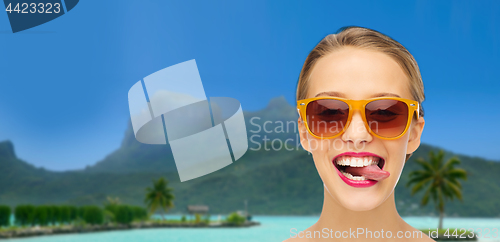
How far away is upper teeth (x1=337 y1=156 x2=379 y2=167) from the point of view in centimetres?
232

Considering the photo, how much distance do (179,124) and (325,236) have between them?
452 feet

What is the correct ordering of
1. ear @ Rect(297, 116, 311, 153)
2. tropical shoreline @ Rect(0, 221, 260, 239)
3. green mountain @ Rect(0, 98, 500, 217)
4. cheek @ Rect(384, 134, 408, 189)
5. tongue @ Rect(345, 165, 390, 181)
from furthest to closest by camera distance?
green mountain @ Rect(0, 98, 500, 217), tropical shoreline @ Rect(0, 221, 260, 239), ear @ Rect(297, 116, 311, 153), cheek @ Rect(384, 134, 408, 189), tongue @ Rect(345, 165, 390, 181)

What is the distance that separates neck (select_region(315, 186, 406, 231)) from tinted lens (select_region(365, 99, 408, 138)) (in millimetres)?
436

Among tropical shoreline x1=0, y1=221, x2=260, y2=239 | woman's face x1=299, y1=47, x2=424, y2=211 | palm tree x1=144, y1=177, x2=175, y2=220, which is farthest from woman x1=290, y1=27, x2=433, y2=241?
palm tree x1=144, y1=177, x2=175, y2=220

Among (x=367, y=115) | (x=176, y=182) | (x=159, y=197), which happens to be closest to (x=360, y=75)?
(x=367, y=115)

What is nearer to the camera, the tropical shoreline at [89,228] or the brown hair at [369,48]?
the brown hair at [369,48]

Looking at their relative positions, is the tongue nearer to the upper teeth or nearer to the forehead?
the upper teeth

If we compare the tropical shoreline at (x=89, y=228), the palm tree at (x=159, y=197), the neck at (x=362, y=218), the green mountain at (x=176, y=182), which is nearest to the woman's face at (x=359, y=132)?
the neck at (x=362, y=218)

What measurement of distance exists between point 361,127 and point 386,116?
181 mm

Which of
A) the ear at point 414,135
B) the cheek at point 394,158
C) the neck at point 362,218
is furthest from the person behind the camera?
the ear at point 414,135

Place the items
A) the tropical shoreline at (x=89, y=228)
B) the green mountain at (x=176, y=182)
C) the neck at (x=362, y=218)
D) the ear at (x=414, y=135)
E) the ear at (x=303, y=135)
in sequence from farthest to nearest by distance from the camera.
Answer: the green mountain at (x=176, y=182), the tropical shoreline at (x=89, y=228), the ear at (x=303, y=135), the ear at (x=414, y=135), the neck at (x=362, y=218)

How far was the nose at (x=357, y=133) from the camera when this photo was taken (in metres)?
2.30

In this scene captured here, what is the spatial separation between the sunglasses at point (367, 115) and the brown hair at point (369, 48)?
0.64ft

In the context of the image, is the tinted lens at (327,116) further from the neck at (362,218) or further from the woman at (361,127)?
the neck at (362,218)
